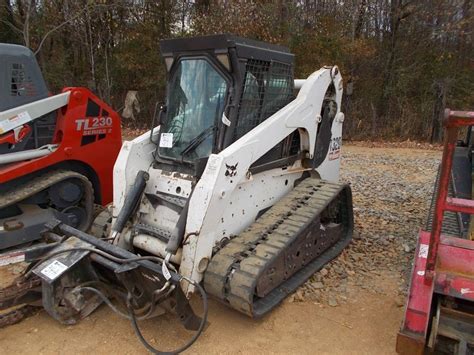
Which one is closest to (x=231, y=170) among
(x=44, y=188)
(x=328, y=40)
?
(x=44, y=188)

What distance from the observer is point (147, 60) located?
1462cm

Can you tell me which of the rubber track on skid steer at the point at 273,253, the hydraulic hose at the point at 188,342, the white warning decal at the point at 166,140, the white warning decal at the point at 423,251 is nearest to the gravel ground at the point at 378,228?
the rubber track on skid steer at the point at 273,253

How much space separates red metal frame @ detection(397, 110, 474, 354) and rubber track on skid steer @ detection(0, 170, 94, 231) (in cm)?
349

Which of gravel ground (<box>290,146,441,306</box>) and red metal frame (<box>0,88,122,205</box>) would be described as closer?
gravel ground (<box>290,146,441,306</box>)

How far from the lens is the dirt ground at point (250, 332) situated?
293 cm

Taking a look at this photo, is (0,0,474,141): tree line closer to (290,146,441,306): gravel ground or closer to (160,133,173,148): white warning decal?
(290,146,441,306): gravel ground

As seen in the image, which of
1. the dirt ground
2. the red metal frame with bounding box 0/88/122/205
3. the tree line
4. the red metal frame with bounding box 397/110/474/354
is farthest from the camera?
the tree line

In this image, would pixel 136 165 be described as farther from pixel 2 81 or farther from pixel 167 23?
pixel 167 23

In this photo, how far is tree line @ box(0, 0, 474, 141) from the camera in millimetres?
13383

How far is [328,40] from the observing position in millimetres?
13539

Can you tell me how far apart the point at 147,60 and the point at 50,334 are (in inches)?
502

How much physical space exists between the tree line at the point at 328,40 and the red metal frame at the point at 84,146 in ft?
29.9

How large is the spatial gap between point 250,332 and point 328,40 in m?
12.1

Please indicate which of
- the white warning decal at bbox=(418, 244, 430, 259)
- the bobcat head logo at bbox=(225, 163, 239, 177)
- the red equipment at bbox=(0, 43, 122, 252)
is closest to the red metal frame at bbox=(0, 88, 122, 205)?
the red equipment at bbox=(0, 43, 122, 252)
